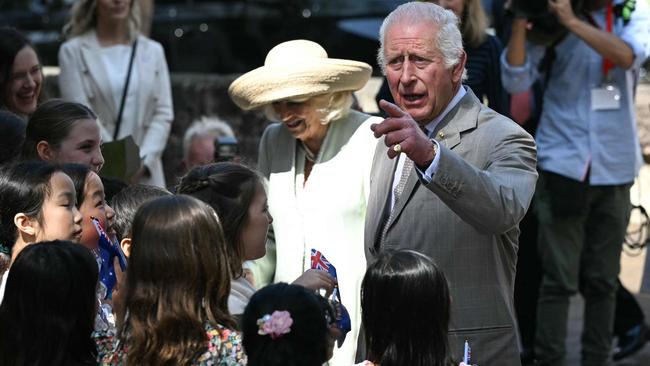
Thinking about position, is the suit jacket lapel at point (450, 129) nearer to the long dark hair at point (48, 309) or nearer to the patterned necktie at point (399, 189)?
the patterned necktie at point (399, 189)

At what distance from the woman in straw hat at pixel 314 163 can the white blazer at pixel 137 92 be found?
2156 mm

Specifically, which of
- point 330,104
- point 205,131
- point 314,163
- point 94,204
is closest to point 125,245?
point 94,204

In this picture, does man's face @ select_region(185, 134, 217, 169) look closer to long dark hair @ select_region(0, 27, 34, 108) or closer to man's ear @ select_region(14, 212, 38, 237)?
long dark hair @ select_region(0, 27, 34, 108)

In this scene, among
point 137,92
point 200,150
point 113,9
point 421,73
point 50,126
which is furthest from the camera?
point 137,92

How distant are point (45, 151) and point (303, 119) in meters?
1.07

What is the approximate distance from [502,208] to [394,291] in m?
0.48

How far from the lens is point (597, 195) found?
6.77 m

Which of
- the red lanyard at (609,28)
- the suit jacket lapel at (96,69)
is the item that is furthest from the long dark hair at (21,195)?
the red lanyard at (609,28)

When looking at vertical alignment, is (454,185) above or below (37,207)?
above

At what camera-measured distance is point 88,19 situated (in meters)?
7.42

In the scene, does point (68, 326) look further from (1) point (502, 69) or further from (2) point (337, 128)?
(1) point (502, 69)

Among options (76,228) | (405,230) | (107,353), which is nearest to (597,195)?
(405,230)

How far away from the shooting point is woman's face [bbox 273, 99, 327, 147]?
5168 mm

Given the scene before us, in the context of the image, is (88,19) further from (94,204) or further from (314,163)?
(94,204)
